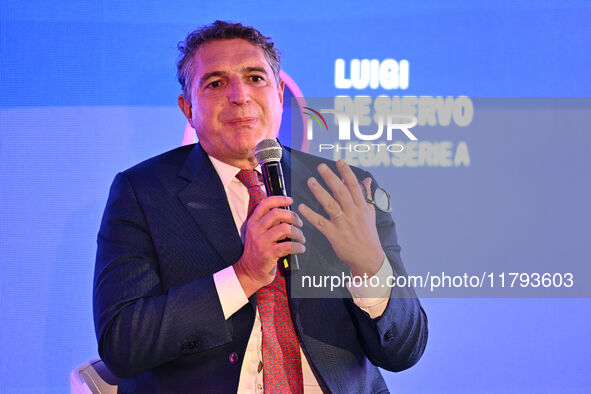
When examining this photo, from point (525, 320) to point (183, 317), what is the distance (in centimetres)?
100

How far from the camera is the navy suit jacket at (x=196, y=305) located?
162 centimetres

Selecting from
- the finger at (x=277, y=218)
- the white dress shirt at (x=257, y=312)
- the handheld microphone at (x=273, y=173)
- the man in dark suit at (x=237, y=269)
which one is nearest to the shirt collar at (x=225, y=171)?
the man in dark suit at (x=237, y=269)

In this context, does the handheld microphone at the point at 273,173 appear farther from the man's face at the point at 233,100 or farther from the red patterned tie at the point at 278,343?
the man's face at the point at 233,100

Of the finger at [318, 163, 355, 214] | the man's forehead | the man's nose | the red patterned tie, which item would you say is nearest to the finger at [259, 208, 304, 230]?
the finger at [318, 163, 355, 214]

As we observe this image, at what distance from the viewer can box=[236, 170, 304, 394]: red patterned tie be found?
1.67 metres

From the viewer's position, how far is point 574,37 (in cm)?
230

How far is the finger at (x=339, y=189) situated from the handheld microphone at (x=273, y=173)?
110 millimetres

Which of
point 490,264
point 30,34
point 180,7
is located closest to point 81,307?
point 30,34

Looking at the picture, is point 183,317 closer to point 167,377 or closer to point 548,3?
point 167,377

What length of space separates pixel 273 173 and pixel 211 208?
0.39 metres

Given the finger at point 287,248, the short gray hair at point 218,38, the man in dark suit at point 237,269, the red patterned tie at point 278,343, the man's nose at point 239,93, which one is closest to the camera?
the finger at point 287,248

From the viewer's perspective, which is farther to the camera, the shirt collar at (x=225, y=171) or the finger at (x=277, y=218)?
the shirt collar at (x=225, y=171)

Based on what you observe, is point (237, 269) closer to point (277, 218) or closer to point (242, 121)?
point (277, 218)

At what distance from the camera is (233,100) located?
6.20 ft
